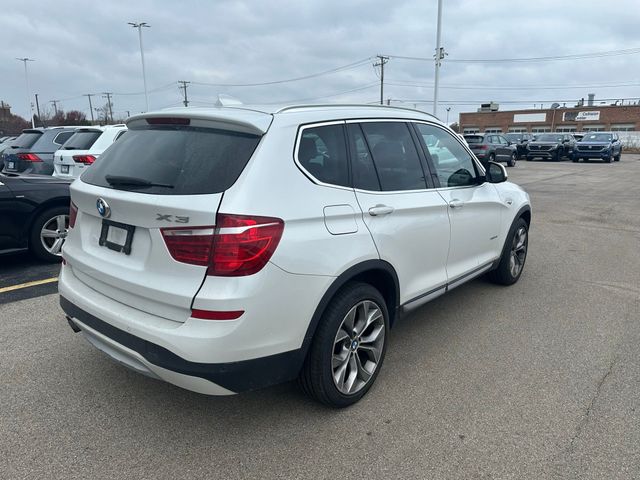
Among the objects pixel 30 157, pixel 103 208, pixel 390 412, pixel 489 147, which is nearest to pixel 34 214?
pixel 103 208

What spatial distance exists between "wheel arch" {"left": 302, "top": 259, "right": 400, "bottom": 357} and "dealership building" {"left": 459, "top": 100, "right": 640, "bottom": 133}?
62692 millimetres

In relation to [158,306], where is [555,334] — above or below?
below

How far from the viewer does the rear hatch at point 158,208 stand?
2324mm

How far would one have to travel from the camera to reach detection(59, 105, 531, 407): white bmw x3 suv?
229 centimetres

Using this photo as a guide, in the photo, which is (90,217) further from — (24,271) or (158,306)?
(24,271)

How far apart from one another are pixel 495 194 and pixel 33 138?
35.9 ft

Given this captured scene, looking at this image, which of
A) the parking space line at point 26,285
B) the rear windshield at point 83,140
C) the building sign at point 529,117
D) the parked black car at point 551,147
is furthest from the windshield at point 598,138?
the building sign at point 529,117

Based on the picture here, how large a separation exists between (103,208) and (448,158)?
271 cm

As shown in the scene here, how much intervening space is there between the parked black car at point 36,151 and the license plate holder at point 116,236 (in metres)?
9.28

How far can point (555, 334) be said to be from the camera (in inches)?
160

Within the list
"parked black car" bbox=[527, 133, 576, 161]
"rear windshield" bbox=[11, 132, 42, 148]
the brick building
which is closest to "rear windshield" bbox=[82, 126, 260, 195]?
"rear windshield" bbox=[11, 132, 42, 148]

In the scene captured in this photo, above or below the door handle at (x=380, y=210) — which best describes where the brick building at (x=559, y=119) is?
above

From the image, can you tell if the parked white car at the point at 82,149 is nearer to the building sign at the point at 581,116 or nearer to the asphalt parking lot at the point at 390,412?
the asphalt parking lot at the point at 390,412

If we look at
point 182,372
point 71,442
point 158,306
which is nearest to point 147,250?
point 158,306
